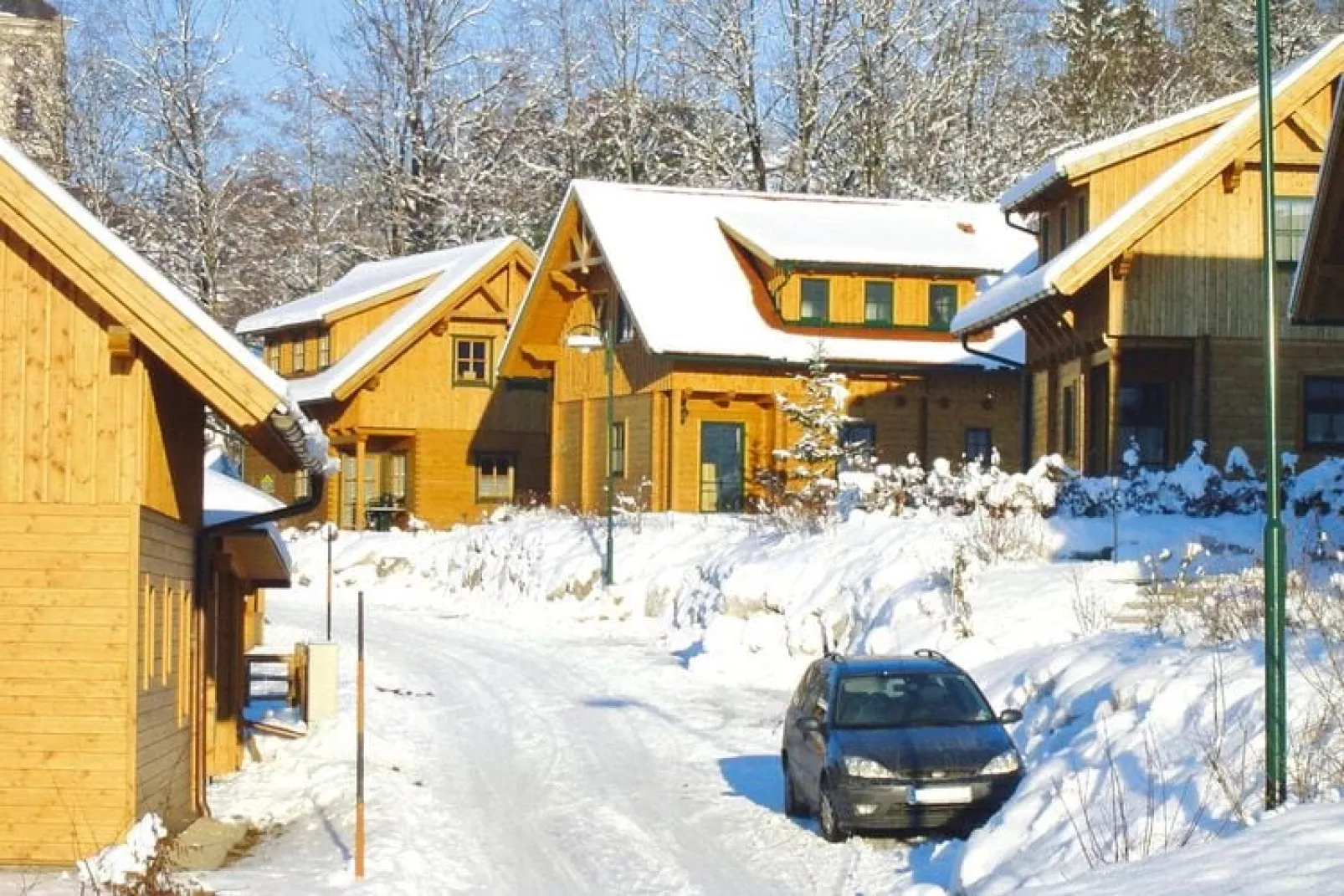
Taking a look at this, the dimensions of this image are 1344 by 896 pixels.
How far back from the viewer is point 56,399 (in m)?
17.5

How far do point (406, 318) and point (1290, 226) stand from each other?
83.5ft

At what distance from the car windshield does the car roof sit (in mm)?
65

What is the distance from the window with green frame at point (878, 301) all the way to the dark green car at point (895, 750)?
2687 centimetres

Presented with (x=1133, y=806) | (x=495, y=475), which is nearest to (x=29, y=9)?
(x=495, y=475)

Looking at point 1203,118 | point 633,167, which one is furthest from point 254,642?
point 633,167

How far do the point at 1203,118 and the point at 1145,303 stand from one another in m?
3.54

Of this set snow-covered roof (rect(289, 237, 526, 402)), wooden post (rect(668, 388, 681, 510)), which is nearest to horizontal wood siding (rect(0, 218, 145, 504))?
wooden post (rect(668, 388, 681, 510))

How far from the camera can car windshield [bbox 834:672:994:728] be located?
19.0 meters

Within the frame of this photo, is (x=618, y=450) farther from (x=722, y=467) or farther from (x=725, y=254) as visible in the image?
(x=725, y=254)

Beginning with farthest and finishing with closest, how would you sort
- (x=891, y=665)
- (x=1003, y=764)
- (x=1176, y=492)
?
1. (x=1176, y=492)
2. (x=891, y=665)
3. (x=1003, y=764)

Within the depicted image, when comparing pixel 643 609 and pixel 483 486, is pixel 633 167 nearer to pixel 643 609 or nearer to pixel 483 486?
pixel 483 486

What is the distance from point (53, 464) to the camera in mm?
17453

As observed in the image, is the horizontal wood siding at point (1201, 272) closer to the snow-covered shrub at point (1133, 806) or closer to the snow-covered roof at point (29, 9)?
the snow-covered shrub at point (1133, 806)

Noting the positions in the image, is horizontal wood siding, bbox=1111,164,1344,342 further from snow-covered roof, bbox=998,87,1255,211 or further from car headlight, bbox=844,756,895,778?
car headlight, bbox=844,756,895,778
